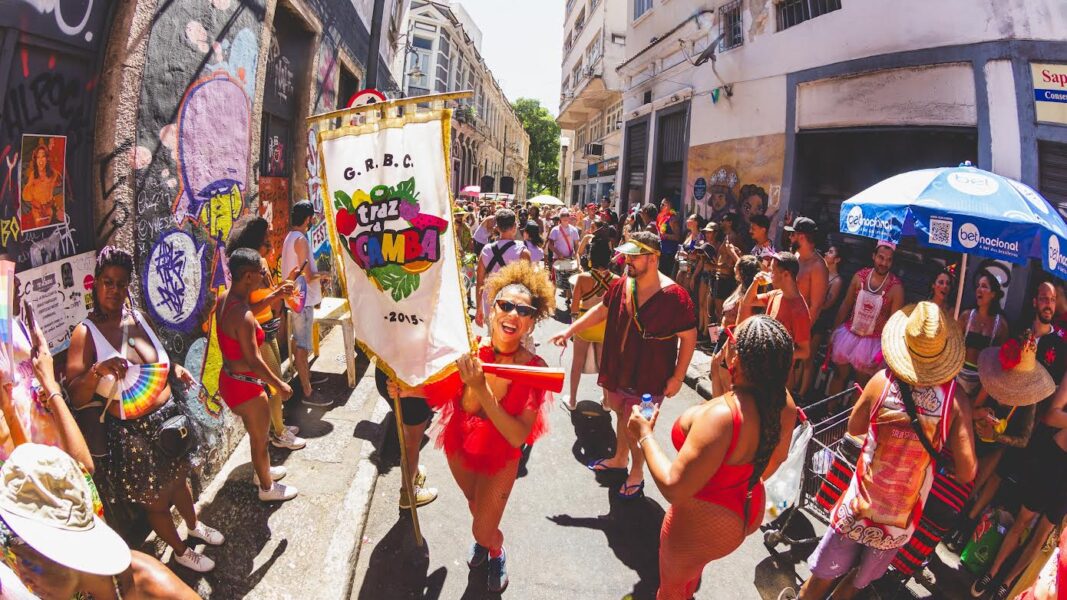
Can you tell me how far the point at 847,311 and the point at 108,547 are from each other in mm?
6343

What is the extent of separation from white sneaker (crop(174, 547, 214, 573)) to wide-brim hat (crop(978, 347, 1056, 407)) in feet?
16.8

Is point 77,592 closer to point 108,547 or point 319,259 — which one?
point 108,547

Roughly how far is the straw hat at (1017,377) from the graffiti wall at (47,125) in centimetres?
581

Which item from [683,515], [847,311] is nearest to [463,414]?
[683,515]

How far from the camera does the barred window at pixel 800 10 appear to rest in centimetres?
881

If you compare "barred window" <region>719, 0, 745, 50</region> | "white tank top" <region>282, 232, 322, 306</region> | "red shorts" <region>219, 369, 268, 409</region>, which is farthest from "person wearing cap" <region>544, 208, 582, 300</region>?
"red shorts" <region>219, 369, 268, 409</region>

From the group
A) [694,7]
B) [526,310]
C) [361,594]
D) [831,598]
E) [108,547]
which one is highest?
[694,7]

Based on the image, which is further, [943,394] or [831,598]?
[831,598]

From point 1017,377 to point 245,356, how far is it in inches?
198

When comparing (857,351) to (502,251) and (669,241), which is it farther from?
(669,241)

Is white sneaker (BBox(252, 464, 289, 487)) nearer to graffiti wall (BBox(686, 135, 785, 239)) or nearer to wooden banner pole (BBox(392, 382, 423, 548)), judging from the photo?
wooden banner pole (BBox(392, 382, 423, 548))

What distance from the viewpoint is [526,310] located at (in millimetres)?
3012

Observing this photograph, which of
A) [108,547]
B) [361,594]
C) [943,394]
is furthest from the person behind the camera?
[361,594]

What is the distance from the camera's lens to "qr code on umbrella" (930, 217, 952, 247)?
12.2ft
